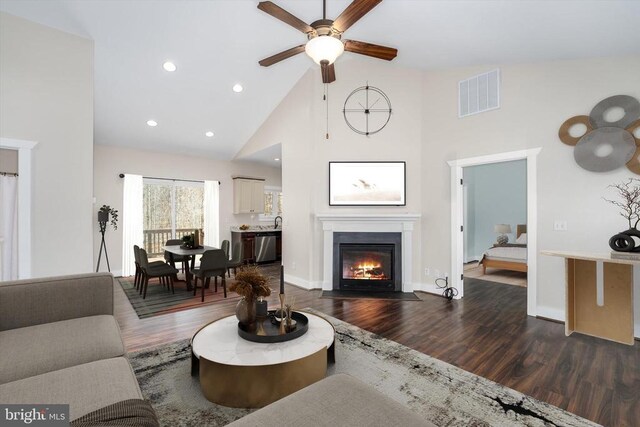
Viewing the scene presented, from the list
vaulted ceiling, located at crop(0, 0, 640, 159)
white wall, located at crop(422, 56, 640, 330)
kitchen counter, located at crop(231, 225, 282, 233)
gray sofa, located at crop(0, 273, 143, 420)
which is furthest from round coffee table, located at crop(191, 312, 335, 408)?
kitchen counter, located at crop(231, 225, 282, 233)

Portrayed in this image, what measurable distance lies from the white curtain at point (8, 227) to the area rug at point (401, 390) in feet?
5.81

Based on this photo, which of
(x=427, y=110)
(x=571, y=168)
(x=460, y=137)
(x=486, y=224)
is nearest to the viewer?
(x=571, y=168)

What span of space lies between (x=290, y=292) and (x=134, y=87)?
4.01 meters

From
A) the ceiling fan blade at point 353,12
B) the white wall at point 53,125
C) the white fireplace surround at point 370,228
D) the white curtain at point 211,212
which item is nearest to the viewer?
the ceiling fan blade at point 353,12

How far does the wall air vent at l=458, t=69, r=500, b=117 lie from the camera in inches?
153

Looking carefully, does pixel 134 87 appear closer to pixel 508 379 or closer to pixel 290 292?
pixel 290 292

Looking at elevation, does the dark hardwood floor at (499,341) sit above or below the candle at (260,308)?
below

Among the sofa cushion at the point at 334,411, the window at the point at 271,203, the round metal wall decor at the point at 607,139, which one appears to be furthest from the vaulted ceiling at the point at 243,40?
the sofa cushion at the point at 334,411

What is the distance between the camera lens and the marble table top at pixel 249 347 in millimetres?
1821

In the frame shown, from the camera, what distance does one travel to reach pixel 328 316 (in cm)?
353

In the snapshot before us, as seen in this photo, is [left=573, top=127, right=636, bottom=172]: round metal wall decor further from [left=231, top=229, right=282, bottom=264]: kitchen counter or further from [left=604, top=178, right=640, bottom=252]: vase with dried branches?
[left=231, top=229, right=282, bottom=264]: kitchen counter

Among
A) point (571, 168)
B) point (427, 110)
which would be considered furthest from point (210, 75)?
point (571, 168)

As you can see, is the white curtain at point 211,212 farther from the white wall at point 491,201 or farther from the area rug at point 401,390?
the white wall at point 491,201

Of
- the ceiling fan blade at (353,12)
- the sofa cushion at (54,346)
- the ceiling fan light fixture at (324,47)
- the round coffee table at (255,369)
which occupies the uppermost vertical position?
the ceiling fan blade at (353,12)
